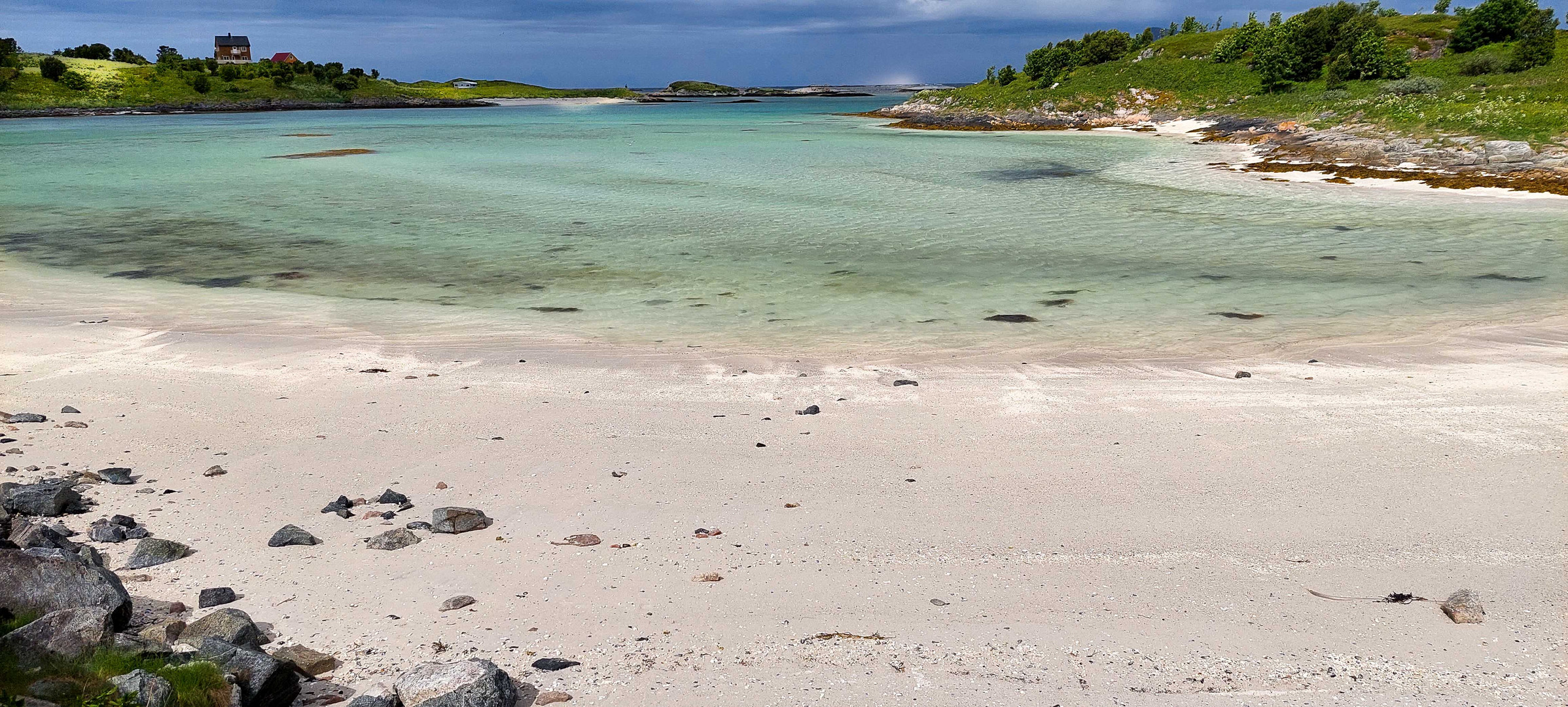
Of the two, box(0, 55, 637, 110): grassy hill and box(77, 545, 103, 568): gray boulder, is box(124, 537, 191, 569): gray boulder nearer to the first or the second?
box(77, 545, 103, 568): gray boulder

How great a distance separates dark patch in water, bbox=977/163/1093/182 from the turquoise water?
22 centimetres

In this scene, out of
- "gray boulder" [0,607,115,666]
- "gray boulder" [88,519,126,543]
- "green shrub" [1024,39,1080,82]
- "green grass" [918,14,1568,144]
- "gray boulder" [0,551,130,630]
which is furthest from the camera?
"green shrub" [1024,39,1080,82]

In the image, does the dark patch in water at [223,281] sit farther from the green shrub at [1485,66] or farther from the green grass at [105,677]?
Answer: the green shrub at [1485,66]

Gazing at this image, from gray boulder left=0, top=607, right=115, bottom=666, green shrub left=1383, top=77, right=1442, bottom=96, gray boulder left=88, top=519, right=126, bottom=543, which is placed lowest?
gray boulder left=88, top=519, right=126, bottom=543

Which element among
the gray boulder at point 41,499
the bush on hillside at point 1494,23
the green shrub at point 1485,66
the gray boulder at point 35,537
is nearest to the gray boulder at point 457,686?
the gray boulder at point 35,537

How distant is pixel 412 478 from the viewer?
20.7 feet

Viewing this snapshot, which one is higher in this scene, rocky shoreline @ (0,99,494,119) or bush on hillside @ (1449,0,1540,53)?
bush on hillside @ (1449,0,1540,53)

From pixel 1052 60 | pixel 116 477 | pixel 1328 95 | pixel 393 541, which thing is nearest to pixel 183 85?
pixel 1052 60

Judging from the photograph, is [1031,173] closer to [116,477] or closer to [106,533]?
[116,477]

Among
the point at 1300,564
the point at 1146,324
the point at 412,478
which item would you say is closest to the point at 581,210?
the point at 1146,324

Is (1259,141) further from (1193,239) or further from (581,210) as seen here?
(581,210)

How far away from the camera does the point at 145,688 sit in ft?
10.6

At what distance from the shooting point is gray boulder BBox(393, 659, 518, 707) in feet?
11.5

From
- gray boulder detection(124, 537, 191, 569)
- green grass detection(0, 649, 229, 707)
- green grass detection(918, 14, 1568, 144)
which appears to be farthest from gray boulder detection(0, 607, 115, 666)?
green grass detection(918, 14, 1568, 144)
